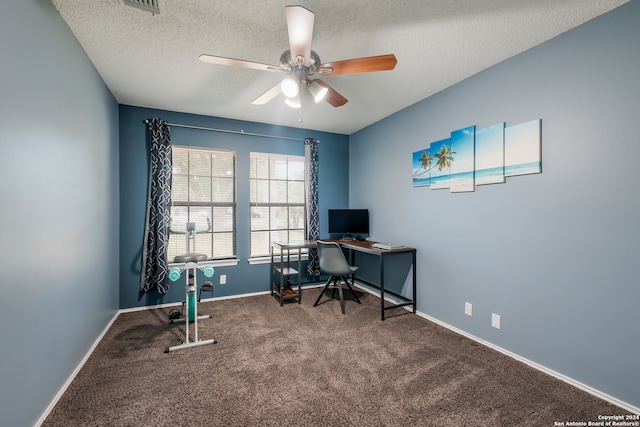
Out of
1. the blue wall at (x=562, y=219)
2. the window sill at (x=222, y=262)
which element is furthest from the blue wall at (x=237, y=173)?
the blue wall at (x=562, y=219)

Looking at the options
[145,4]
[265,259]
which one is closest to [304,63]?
[145,4]

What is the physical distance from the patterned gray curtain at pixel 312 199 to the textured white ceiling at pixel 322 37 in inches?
55.5

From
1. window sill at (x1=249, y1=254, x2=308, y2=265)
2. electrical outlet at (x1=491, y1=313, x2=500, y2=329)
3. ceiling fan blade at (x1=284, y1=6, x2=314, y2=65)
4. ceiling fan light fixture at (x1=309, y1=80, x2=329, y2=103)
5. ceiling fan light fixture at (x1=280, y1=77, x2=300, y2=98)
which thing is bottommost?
electrical outlet at (x1=491, y1=313, x2=500, y2=329)

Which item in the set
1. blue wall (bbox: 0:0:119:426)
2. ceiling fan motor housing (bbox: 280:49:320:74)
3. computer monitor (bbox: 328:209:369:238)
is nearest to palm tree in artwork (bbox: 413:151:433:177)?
computer monitor (bbox: 328:209:369:238)

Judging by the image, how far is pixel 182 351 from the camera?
94.0 inches

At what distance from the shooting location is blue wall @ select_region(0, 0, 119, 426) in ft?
4.23

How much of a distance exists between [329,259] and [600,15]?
3.12 m

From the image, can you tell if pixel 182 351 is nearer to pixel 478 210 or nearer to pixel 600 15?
pixel 478 210

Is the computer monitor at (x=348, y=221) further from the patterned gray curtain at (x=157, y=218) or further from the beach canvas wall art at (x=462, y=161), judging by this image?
the patterned gray curtain at (x=157, y=218)

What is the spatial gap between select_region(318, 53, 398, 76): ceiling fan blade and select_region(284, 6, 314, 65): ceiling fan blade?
0.54 ft

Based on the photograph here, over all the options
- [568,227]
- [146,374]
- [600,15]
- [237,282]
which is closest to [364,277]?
[237,282]

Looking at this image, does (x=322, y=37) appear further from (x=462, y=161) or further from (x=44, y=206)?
(x=44, y=206)

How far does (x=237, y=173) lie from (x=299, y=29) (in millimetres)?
2610

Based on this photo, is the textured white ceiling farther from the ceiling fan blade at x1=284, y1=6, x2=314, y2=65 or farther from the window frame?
the window frame
